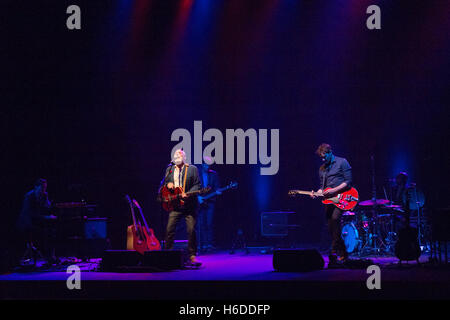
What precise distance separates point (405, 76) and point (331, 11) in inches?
101

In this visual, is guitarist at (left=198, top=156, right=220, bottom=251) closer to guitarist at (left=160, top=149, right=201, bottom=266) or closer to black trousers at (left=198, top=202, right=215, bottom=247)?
black trousers at (left=198, top=202, right=215, bottom=247)

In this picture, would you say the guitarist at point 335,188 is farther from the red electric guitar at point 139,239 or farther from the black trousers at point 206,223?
the black trousers at point 206,223

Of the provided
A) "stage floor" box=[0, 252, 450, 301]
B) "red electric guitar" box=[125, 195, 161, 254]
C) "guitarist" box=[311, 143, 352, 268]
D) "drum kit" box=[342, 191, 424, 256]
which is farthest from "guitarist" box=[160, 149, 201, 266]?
"drum kit" box=[342, 191, 424, 256]

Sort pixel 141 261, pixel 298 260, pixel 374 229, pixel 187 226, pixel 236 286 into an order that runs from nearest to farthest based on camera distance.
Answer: pixel 236 286 < pixel 298 260 < pixel 141 261 < pixel 187 226 < pixel 374 229

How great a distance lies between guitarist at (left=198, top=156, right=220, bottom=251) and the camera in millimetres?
Answer: 12055

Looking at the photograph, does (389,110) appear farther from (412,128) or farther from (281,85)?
(281,85)

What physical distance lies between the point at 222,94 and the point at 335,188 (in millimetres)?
5805

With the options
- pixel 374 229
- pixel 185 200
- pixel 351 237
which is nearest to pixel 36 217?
pixel 185 200

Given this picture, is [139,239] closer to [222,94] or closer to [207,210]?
[207,210]

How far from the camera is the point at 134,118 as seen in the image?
1325 centimetres

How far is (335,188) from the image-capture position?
8148 millimetres

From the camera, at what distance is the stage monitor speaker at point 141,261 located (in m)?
7.93
